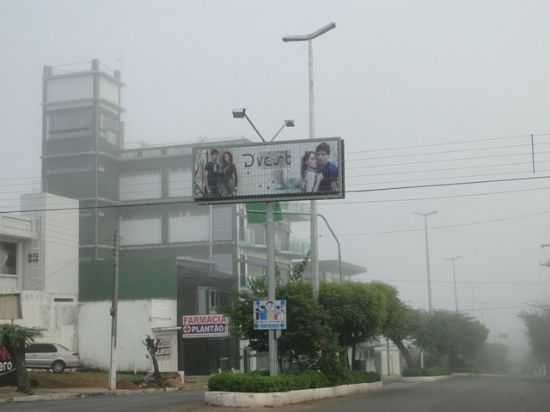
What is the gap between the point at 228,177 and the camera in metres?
27.6

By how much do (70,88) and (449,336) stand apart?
150 feet

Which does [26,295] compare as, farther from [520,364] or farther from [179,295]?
[520,364]

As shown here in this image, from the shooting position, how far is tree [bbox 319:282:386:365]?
32.4m

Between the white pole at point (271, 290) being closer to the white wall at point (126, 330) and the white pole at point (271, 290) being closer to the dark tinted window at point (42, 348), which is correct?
the dark tinted window at point (42, 348)

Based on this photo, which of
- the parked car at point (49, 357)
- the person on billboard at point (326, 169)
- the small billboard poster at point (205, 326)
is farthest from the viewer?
the small billboard poster at point (205, 326)

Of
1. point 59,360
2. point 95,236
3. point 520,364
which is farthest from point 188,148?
point 520,364

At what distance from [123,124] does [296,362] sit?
60871 millimetres

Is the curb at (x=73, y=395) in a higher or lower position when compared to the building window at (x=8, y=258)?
lower

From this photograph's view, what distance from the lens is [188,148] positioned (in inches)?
3263

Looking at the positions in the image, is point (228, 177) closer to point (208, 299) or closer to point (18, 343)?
point (18, 343)

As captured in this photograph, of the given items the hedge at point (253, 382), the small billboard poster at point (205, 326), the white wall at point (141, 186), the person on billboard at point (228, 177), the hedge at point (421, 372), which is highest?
the white wall at point (141, 186)

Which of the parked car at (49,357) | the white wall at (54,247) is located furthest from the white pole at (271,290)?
the white wall at (54,247)

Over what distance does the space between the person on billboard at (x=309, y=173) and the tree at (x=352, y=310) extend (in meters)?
→ 6.10

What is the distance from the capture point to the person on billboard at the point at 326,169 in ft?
88.5
